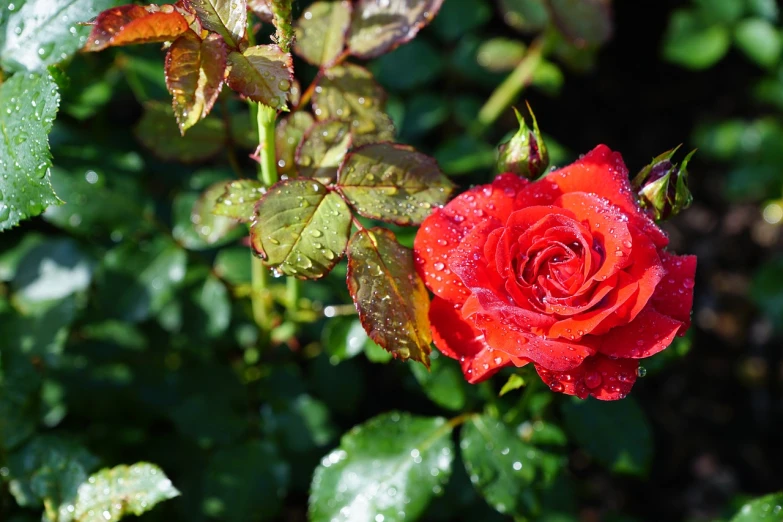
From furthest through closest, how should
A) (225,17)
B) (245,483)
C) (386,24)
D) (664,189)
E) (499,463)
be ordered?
(245,483), (499,463), (386,24), (664,189), (225,17)

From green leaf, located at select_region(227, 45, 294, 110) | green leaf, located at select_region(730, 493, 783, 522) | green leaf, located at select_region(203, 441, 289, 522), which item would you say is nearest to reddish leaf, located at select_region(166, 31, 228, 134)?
green leaf, located at select_region(227, 45, 294, 110)

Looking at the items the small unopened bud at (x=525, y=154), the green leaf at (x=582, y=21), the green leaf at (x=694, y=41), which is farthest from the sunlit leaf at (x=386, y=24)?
the green leaf at (x=694, y=41)

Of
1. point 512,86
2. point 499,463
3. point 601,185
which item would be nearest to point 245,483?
point 499,463

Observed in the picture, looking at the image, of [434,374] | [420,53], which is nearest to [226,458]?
[434,374]

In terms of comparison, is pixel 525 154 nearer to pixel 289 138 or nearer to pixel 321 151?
pixel 321 151

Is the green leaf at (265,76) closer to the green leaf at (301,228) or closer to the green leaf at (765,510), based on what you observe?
the green leaf at (301,228)
